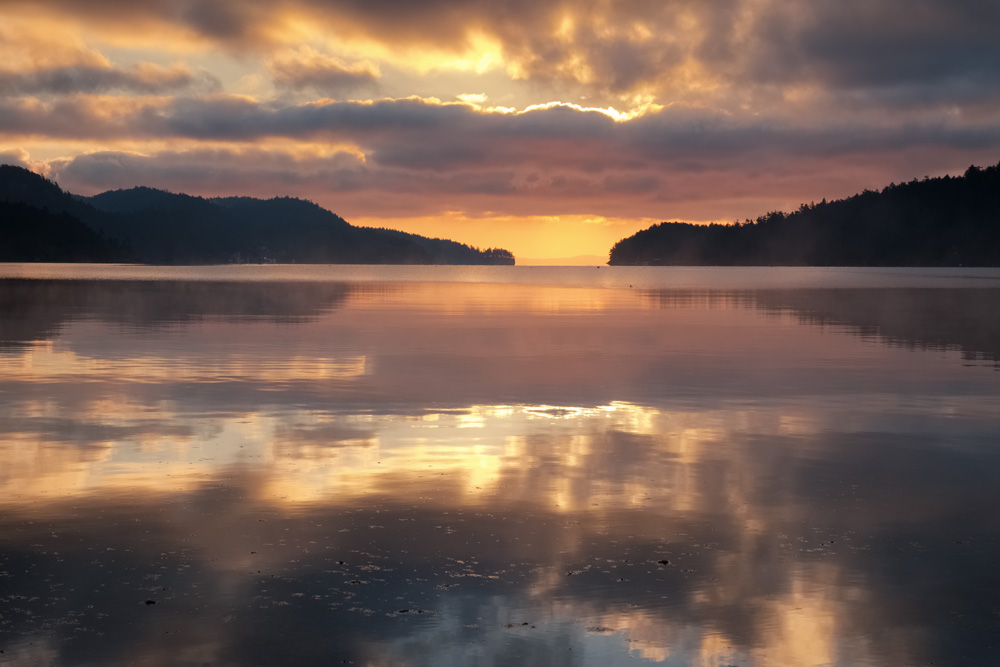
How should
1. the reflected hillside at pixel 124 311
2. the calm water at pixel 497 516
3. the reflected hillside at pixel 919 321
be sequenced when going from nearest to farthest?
the calm water at pixel 497 516 → the reflected hillside at pixel 919 321 → the reflected hillside at pixel 124 311

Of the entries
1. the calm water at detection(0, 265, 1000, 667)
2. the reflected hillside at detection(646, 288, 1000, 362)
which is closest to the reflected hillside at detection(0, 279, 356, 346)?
the calm water at detection(0, 265, 1000, 667)

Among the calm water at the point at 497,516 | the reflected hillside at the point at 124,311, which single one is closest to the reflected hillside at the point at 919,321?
the calm water at the point at 497,516

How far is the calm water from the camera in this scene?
28.5ft

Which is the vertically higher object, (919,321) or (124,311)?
(124,311)

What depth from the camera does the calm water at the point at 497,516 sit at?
869 centimetres

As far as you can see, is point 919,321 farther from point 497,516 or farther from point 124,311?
Result: point 497,516

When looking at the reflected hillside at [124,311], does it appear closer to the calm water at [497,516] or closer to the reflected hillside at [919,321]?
the calm water at [497,516]

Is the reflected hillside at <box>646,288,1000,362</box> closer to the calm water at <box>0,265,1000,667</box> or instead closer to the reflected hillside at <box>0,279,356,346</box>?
the calm water at <box>0,265,1000,667</box>

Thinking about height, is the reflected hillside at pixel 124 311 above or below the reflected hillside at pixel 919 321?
above

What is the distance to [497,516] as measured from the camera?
41.6 ft

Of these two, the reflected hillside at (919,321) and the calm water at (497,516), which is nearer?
the calm water at (497,516)

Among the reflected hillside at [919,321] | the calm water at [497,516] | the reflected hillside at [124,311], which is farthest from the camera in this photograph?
the reflected hillside at [124,311]

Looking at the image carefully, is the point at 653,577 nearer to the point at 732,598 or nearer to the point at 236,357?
the point at 732,598

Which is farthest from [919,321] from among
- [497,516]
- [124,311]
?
[497,516]
